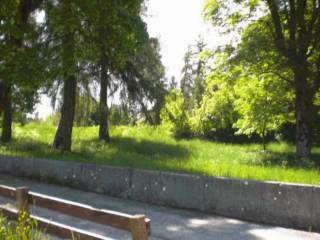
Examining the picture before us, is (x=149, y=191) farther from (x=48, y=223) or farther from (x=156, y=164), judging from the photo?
(x=48, y=223)

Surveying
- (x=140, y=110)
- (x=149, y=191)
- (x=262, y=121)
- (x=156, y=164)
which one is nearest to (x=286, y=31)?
(x=262, y=121)

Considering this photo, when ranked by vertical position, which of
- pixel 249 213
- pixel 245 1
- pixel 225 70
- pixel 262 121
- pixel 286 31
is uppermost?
pixel 245 1

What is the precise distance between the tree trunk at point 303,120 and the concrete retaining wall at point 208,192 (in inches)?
448

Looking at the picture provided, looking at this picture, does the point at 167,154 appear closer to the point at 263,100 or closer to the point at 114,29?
the point at 263,100

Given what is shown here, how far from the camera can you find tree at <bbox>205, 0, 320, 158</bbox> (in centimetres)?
2152

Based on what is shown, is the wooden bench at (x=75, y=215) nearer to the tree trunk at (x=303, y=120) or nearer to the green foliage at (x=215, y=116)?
the tree trunk at (x=303, y=120)

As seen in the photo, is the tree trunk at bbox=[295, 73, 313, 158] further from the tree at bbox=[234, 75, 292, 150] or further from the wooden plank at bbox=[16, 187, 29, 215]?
the wooden plank at bbox=[16, 187, 29, 215]

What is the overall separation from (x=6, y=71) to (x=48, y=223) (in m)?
12.2

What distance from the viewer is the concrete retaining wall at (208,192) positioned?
29.7 feet

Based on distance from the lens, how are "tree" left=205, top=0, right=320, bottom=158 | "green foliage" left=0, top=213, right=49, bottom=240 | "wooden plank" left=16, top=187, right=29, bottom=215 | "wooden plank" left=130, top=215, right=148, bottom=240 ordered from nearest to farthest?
1. "wooden plank" left=130, top=215, right=148, bottom=240
2. "green foliage" left=0, top=213, right=49, bottom=240
3. "wooden plank" left=16, top=187, right=29, bottom=215
4. "tree" left=205, top=0, right=320, bottom=158

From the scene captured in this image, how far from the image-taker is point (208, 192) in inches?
420

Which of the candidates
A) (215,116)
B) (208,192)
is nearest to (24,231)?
(208,192)

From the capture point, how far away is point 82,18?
1825cm

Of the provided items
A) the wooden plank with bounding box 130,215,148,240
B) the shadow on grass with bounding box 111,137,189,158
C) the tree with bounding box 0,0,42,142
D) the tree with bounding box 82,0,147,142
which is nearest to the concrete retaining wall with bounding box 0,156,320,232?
the tree with bounding box 0,0,42,142
